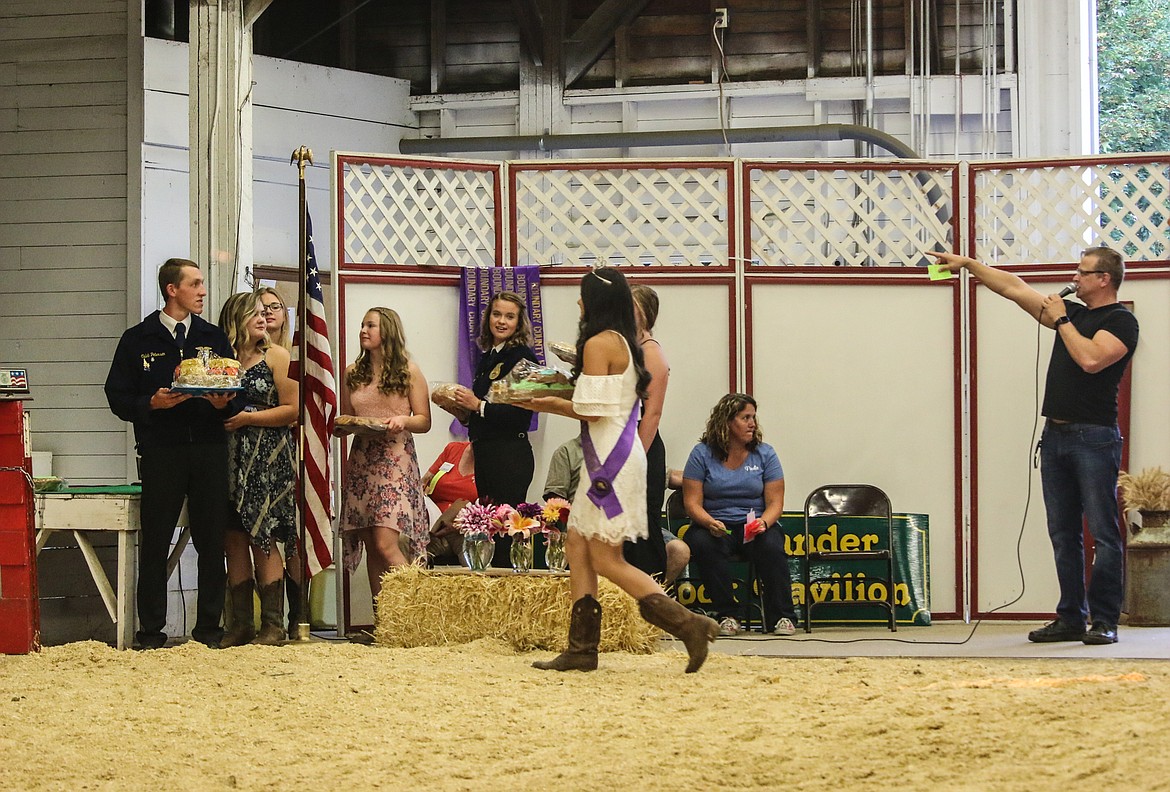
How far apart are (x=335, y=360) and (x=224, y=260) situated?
2.32 ft

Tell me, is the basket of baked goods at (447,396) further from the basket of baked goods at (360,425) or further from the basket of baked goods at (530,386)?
the basket of baked goods at (530,386)

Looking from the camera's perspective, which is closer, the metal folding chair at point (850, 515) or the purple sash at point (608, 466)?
the purple sash at point (608, 466)

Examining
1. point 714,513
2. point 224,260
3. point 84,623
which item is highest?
point 224,260

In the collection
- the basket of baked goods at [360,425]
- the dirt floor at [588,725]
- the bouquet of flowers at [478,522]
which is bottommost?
the dirt floor at [588,725]

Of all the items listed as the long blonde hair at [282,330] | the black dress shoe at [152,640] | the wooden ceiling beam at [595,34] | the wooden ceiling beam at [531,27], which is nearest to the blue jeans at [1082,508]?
the long blonde hair at [282,330]

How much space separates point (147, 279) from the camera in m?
8.74

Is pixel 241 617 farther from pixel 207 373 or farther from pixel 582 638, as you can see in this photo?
pixel 582 638

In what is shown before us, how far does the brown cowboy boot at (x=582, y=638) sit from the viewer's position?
486cm

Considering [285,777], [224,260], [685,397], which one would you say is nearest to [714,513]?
[685,397]

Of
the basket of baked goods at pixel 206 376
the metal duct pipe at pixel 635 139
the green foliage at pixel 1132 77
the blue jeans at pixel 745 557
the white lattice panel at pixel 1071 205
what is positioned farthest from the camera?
the green foliage at pixel 1132 77

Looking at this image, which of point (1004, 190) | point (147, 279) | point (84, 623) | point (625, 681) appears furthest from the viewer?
point (147, 279)

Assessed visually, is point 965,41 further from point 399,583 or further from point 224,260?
point 399,583

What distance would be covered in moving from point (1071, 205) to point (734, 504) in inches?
92.6

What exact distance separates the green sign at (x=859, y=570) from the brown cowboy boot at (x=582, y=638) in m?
1.98
